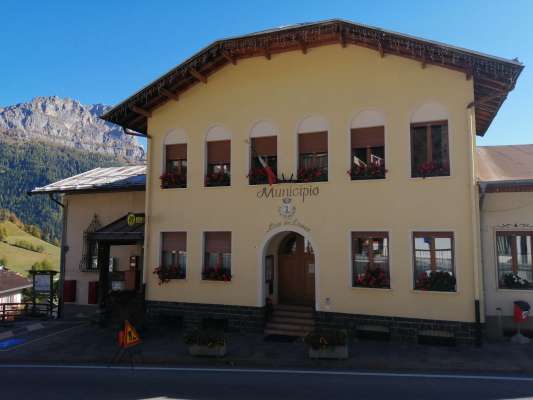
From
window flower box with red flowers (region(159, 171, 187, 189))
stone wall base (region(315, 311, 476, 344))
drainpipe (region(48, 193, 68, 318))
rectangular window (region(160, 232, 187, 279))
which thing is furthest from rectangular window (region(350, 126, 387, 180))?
drainpipe (region(48, 193, 68, 318))

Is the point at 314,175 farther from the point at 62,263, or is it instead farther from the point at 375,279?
the point at 62,263

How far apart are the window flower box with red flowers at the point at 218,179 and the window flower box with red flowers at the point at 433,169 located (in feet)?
21.2

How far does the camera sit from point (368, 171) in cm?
1366

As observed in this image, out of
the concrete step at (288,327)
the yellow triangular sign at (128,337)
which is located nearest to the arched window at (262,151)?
the concrete step at (288,327)

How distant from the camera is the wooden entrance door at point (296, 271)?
1564cm

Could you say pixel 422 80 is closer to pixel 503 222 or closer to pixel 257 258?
pixel 503 222

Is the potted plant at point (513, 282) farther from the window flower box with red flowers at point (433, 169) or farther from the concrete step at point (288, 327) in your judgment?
the concrete step at point (288, 327)

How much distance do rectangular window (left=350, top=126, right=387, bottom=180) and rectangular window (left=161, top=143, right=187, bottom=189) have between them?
625 centimetres

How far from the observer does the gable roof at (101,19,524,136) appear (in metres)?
12.4

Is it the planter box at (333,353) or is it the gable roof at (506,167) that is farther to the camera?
the gable roof at (506,167)

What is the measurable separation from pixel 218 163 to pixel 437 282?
8247 millimetres

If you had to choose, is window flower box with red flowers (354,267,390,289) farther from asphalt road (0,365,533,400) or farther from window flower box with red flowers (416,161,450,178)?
asphalt road (0,365,533,400)

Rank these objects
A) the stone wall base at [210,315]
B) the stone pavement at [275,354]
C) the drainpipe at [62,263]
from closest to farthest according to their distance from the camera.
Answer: the stone pavement at [275,354] < the stone wall base at [210,315] < the drainpipe at [62,263]

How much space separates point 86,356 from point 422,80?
41.9 ft
